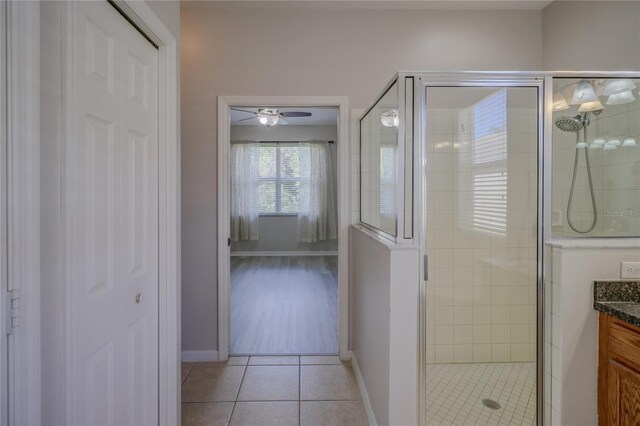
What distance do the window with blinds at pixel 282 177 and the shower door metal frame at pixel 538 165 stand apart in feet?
17.4

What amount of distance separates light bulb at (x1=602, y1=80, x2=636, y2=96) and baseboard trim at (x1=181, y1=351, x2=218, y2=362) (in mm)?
3010

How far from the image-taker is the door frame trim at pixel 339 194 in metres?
2.64

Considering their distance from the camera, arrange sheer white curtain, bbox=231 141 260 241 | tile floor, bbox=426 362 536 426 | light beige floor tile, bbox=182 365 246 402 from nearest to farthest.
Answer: tile floor, bbox=426 362 536 426
light beige floor tile, bbox=182 365 246 402
sheer white curtain, bbox=231 141 260 241

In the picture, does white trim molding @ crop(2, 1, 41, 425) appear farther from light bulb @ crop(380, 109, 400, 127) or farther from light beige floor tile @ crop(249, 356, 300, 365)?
light beige floor tile @ crop(249, 356, 300, 365)

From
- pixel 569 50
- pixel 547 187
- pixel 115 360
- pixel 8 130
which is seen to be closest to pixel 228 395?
pixel 115 360

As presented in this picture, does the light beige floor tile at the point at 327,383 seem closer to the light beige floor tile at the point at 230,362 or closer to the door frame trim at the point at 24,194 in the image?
the light beige floor tile at the point at 230,362

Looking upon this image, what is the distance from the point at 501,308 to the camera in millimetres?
2014

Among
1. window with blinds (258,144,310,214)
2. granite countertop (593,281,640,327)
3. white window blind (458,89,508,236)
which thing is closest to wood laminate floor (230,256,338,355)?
window with blinds (258,144,310,214)

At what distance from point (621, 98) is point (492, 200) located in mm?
764

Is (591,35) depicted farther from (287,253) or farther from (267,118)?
(287,253)

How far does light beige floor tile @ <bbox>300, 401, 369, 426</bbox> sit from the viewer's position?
194 cm

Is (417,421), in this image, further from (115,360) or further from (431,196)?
(115,360)

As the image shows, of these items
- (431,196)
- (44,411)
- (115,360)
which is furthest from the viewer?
(431,196)

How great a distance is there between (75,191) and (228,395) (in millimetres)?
1752
